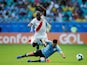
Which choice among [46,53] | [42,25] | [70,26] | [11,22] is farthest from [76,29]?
[46,53]

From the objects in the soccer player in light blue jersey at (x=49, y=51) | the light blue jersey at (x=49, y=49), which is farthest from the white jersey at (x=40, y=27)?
the light blue jersey at (x=49, y=49)

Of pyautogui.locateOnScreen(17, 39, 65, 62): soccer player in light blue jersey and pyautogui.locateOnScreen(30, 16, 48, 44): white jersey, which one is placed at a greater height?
pyautogui.locateOnScreen(30, 16, 48, 44): white jersey

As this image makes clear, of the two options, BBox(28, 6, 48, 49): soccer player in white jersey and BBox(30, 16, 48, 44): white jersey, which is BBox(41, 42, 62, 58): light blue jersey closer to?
BBox(28, 6, 48, 49): soccer player in white jersey

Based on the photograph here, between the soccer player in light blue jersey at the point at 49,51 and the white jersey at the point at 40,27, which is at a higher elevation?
the white jersey at the point at 40,27

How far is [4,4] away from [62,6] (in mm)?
4583

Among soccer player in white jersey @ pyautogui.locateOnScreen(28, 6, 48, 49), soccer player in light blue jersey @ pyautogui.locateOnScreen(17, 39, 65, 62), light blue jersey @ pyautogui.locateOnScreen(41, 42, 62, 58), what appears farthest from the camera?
soccer player in white jersey @ pyautogui.locateOnScreen(28, 6, 48, 49)

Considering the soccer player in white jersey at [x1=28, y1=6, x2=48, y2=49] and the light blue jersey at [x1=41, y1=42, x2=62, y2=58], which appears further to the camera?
the soccer player in white jersey at [x1=28, y1=6, x2=48, y2=49]

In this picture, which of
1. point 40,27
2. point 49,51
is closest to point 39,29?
point 40,27

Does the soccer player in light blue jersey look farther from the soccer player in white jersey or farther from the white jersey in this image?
the white jersey

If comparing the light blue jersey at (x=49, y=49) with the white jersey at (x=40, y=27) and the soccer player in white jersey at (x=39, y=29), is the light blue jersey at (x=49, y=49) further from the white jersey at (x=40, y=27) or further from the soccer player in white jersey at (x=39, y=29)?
the white jersey at (x=40, y=27)

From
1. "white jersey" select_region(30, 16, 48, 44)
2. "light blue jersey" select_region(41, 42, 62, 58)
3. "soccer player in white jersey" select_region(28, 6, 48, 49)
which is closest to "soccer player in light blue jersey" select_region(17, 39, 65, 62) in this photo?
"light blue jersey" select_region(41, 42, 62, 58)

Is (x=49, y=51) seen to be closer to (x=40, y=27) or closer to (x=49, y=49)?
(x=49, y=49)

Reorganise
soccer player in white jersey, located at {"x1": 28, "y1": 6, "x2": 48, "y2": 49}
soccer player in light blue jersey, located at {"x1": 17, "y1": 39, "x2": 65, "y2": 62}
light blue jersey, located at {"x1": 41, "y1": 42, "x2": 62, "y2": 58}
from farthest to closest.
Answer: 1. soccer player in white jersey, located at {"x1": 28, "y1": 6, "x2": 48, "y2": 49}
2. light blue jersey, located at {"x1": 41, "y1": 42, "x2": 62, "y2": 58}
3. soccer player in light blue jersey, located at {"x1": 17, "y1": 39, "x2": 65, "y2": 62}

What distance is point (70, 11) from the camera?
3092 centimetres
